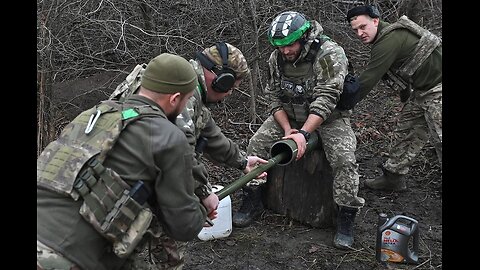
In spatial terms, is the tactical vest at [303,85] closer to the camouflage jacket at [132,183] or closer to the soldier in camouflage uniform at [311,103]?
the soldier in camouflage uniform at [311,103]

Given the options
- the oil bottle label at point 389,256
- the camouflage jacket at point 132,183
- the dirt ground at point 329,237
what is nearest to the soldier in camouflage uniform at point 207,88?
the camouflage jacket at point 132,183

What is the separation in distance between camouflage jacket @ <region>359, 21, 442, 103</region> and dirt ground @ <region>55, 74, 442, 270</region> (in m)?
1.30

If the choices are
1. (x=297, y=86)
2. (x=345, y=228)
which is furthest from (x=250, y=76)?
(x=345, y=228)

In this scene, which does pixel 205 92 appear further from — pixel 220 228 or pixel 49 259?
pixel 220 228

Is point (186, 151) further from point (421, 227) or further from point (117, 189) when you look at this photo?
point (421, 227)

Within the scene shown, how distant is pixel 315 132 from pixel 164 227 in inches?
93.2

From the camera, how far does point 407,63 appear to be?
502cm

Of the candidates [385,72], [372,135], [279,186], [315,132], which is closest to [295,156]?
[315,132]

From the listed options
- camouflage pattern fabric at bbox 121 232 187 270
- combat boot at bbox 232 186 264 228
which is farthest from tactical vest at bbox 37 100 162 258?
combat boot at bbox 232 186 264 228

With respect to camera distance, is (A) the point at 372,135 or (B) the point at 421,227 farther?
(A) the point at 372,135

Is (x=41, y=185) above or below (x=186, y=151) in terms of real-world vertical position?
below

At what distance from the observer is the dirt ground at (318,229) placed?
14.9 ft

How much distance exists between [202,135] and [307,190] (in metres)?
1.70

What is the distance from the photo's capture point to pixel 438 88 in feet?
16.7
